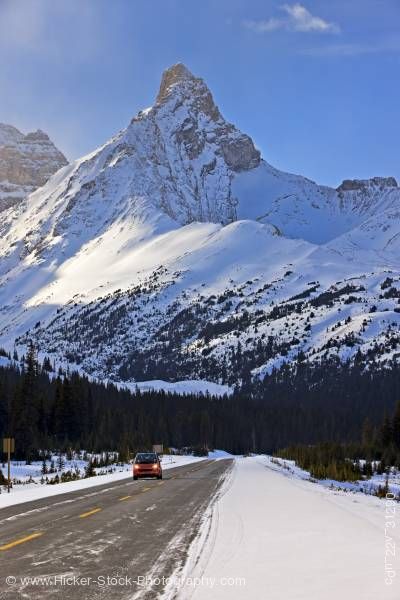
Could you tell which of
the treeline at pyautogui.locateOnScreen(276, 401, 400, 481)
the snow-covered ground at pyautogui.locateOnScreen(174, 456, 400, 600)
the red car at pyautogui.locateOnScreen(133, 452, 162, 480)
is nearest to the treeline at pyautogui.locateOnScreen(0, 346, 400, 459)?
the treeline at pyautogui.locateOnScreen(276, 401, 400, 481)

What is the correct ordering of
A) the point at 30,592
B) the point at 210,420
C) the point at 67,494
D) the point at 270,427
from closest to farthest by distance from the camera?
the point at 30,592
the point at 67,494
the point at 210,420
the point at 270,427

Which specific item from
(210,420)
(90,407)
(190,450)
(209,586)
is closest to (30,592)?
(209,586)

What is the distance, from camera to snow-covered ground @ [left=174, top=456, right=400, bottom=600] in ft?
29.7

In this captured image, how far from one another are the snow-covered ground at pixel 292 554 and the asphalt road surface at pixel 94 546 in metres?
0.50

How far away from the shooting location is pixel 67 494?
90.4 feet

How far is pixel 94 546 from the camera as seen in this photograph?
43.1ft

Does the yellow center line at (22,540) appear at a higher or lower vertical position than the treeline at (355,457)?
higher

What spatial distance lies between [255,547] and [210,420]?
501 ft

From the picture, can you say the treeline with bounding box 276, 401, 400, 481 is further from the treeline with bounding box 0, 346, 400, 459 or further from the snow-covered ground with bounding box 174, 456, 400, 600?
the snow-covered ground with bounding box 174, 456, 400, 600

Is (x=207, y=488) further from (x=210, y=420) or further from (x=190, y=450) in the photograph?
(x=210, y=420)

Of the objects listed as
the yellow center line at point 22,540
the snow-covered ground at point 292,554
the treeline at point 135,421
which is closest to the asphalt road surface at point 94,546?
the yellow center line at point 22,540

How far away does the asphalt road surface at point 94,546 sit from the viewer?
9680 millimetres

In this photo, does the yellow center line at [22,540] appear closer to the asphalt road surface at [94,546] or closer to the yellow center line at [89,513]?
the asphalt road surface at [94,546]

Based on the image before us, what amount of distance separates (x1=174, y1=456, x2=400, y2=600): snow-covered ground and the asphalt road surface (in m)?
0.50
